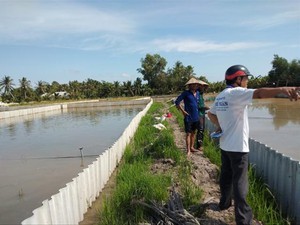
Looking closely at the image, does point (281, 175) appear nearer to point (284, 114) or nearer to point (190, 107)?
point (190, 107)

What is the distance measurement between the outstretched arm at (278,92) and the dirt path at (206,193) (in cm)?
157

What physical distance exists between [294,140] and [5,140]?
11.0 metres

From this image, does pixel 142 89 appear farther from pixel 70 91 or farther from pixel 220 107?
pixel 220 107

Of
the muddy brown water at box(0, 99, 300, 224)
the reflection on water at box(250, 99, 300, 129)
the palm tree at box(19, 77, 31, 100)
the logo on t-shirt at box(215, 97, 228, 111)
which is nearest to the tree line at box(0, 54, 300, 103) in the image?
the palm tree at box(19, 77, 31, 100)

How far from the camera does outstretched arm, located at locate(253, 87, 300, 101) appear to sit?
7.89 ft

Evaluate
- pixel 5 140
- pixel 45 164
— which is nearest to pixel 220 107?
pixel 45 164

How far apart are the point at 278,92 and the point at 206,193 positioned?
2262 millimetres

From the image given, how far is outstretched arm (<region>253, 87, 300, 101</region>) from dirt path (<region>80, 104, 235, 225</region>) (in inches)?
61.9

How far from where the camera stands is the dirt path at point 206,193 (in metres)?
3.55

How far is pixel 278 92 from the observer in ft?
8.28

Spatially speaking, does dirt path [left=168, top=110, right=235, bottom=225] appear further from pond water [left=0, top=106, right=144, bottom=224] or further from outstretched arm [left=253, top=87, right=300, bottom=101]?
pond water [left=0, top=106, right=144, bottom=224]

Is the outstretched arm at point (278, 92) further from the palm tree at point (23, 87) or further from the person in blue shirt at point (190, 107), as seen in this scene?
the palm tree at point (23, 87)

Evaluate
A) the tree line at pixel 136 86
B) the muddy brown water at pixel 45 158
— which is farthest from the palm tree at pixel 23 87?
the muddy brown water at pixel 45 158

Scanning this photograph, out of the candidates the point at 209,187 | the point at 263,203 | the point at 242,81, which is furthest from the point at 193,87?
the point at 242,81
